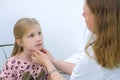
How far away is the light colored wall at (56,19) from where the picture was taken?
7.31 ft

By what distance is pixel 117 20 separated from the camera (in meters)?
1.02

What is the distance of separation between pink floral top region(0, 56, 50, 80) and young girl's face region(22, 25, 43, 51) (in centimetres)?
10

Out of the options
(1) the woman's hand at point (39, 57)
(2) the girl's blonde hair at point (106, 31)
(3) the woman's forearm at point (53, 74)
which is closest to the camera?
(2) the girl's blonde hair at point (106, 31)

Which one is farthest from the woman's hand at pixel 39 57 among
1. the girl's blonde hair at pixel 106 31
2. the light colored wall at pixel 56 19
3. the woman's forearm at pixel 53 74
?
the light colored wall at pixel 56 19

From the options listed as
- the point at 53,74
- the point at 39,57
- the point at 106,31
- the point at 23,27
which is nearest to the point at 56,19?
the point at 23,27

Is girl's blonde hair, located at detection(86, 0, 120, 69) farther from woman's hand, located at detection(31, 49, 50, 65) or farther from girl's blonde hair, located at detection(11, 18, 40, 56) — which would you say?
girl's blonde hair, located at detection(11, 18, 40, 56)

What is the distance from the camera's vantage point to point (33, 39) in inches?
60.5

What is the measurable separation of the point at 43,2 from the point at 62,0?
21 centimetres

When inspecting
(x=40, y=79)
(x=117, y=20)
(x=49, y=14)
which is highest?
(x=117, y=20)

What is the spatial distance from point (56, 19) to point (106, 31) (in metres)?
1.31

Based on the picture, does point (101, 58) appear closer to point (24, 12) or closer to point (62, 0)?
point (62, 0)

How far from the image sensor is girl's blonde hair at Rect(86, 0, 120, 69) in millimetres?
1004

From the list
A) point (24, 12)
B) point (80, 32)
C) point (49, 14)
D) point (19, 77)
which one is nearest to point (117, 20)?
point (19, 77)

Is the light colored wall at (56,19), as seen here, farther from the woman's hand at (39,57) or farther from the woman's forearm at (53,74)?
the woman's forearm at (53,74)
